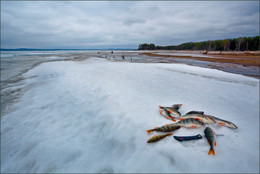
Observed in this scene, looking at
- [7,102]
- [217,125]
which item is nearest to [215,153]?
[217,125]

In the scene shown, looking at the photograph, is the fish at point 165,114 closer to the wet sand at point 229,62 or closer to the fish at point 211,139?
the fish at point 211,139

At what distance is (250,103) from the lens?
227 inches

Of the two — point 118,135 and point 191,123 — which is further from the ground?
point 191,123

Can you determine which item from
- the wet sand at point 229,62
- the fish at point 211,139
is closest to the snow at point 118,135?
the fish at point 211,139

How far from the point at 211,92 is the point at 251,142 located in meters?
4.28

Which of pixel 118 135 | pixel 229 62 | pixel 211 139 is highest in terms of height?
pixel 229 62

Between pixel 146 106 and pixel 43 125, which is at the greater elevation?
pixel 146 106

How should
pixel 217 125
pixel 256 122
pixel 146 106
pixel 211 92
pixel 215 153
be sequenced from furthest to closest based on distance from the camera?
pixel 211 92, pixel 146 106, pixel 256 122, pixel 217 125, pixel 215 153

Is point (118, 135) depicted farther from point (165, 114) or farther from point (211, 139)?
point (211, 139)

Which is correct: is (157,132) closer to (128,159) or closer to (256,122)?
(128,159)

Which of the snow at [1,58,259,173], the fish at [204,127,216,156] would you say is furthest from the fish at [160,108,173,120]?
the fish at [204,127,216,156]

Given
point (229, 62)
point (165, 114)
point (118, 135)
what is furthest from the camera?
point (229, 62)

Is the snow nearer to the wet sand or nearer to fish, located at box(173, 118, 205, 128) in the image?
fish, located at box(173, 118, 205, 128)

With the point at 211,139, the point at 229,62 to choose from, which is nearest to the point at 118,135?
the point at 211,139
